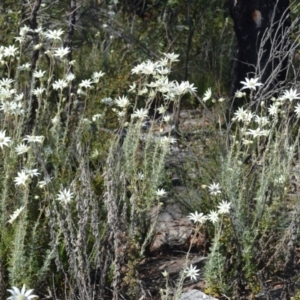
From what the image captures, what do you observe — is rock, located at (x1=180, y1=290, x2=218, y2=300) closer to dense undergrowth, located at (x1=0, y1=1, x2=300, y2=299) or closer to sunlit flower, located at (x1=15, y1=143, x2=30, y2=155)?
dense undergrowth, located at (x1=0, y1=1, x2=300, y2=299)

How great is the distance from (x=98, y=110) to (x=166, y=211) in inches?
53.3

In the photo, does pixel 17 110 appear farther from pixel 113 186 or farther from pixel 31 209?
pixel 113 186

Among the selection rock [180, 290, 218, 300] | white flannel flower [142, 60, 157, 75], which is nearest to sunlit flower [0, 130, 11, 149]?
white flannel flower [142, 60, 157, 75]

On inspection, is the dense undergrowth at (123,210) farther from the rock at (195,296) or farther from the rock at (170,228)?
the rock at (170,228)

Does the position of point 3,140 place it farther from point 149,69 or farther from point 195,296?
point 195,296

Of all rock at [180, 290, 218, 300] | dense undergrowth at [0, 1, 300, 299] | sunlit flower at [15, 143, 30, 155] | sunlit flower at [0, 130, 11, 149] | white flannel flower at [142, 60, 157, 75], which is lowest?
rock at [180, 290, 218, 300]

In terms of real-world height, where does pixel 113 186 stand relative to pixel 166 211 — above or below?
above

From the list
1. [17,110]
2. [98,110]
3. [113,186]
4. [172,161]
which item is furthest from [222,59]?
[113,186]

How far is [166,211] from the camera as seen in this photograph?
5.34m

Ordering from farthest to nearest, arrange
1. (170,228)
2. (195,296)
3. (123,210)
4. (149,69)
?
(170,228) → (149,69) → (195,296) → (123,210)

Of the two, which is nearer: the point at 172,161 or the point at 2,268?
the point at 2,268

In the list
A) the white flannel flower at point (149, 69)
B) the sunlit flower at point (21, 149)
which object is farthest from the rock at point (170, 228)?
the sunlit flower at point (21, 149)

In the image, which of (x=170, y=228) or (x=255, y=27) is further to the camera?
(x=255, y=27)

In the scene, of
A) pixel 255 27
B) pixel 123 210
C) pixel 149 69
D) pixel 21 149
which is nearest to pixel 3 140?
pixel 21 149
